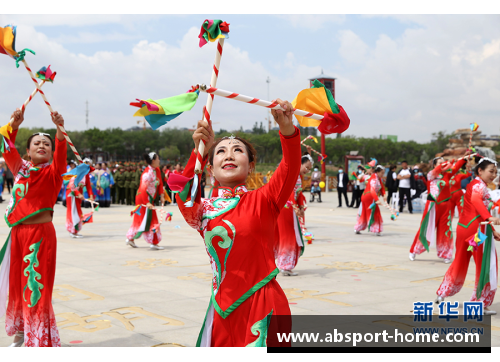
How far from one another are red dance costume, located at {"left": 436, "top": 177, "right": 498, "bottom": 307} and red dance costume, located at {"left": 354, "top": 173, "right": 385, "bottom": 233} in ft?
22.7

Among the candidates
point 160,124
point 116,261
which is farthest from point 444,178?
point 160,124

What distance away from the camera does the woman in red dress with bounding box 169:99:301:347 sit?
106 inches

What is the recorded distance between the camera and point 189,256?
31.4 feet

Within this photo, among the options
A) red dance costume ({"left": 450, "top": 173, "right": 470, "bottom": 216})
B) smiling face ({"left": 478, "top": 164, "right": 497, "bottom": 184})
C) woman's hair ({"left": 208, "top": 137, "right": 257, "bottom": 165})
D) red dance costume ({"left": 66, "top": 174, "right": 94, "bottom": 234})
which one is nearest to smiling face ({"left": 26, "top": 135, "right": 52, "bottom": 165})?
woman's hair ({"left": 208, "top": 137, "right": 257, "bottom": 165})

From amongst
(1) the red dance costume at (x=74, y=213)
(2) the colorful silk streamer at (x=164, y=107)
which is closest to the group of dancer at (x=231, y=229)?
(2) the colorful silk streamer at (x=164, y=107)

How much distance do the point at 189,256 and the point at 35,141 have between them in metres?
5.22

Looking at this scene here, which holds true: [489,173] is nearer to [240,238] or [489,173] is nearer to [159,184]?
[240,238]

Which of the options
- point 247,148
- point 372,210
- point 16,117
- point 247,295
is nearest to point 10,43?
point 16,117

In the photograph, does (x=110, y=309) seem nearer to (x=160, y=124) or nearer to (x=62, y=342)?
(x=62, y=342)

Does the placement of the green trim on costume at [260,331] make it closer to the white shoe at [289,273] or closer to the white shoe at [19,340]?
the white shoe at [19,340]

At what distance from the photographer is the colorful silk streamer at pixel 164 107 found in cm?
245

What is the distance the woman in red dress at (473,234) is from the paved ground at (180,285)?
1.24 ft

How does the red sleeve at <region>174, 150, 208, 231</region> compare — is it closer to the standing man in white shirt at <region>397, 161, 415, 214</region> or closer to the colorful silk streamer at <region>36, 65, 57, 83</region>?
the colorful silk streamer at <region>36, 65, 57, 83</region>

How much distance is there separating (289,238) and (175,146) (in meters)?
58.8
